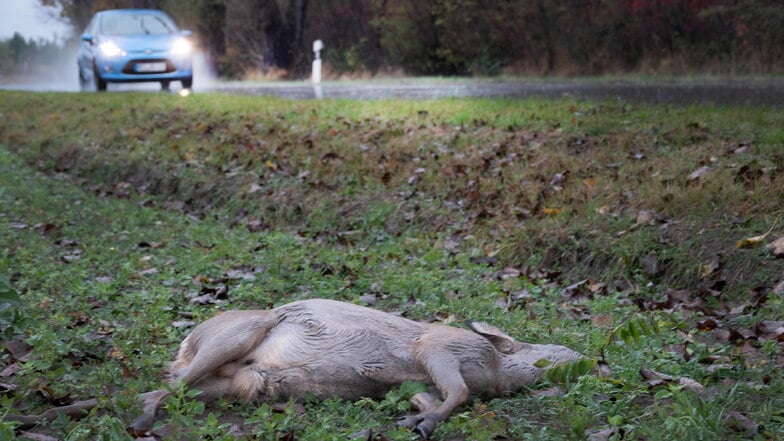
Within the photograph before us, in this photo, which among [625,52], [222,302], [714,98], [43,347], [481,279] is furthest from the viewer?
[625,52]

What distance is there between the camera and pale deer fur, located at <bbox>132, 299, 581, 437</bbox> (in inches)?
177

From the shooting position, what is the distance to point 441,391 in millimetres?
4398

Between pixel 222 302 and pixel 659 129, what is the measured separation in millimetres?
5865

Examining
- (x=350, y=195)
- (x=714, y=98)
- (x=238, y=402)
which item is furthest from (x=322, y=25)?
(x=238, y=402)

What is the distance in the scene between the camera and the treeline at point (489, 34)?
22.9 meters

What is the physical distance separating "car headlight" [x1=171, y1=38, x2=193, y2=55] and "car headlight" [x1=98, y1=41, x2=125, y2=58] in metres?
1.16

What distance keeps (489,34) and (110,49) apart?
1296 cm

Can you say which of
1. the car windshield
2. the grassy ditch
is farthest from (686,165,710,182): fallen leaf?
the car windshield

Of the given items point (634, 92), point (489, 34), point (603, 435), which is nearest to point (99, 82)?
point (634, 92)

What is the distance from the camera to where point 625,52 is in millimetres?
25453

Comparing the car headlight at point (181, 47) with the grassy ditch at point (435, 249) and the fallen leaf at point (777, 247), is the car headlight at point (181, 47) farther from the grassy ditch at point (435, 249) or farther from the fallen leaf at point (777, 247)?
the fallen leaf at point (777, 247)

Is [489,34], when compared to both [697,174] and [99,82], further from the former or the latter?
[697,174]

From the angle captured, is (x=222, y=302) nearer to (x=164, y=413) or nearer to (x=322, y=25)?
(x=164, y=413)

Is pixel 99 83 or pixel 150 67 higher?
pixel 150 67
